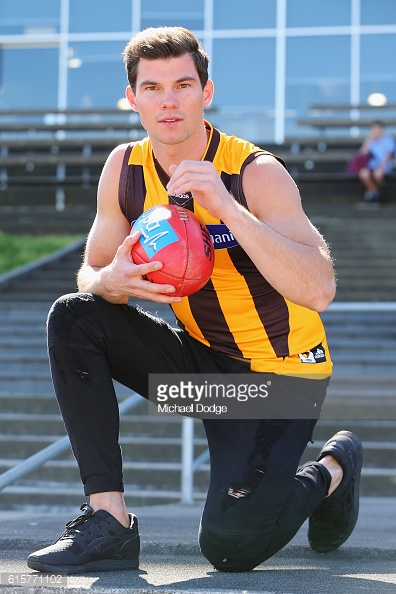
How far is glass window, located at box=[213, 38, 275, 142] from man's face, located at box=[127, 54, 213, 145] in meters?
13.4

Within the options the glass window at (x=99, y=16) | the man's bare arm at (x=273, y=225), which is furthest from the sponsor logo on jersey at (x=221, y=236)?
the glass window at (x=99, y=16)

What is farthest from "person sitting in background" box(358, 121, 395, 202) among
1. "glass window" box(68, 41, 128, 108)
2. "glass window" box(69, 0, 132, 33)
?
"glass window" box(69, 0, 132, 33)

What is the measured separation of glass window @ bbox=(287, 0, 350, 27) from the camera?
1712 cm

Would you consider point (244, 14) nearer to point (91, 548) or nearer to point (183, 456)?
point (183, 456)

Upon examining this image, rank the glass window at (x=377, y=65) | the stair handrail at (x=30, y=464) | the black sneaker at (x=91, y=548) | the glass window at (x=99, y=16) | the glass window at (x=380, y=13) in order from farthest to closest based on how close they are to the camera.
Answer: the glass window at (x=99, y=16) < the glass window at (x=380, y=13) < the glass window at (x=377, y=65) < the stair handrail at (x=30, y=464) < the black sneaker at (x=91, y=548)

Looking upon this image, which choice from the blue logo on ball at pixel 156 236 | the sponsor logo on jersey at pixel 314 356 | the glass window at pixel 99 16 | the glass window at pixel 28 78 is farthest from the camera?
the glass window at pixel 28 78

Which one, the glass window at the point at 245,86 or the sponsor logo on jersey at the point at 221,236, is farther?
the glass window at the point at 245,86

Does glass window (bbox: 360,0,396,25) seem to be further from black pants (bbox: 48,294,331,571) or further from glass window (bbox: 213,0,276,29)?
black pants (bbox: 48,294,331,571)

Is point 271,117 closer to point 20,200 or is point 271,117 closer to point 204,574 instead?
point 20,200

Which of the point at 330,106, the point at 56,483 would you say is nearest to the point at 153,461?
the point at 56,483

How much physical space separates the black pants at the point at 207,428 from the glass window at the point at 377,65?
14.3 meters

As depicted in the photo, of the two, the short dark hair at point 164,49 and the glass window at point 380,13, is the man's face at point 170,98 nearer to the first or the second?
the short dark hair at point 164,49

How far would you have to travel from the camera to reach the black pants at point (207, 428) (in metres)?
2.96

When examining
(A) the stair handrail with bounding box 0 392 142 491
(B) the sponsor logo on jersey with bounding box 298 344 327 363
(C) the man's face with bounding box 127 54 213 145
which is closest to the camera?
(C) the man's face with bounding box 127 54 213 145
